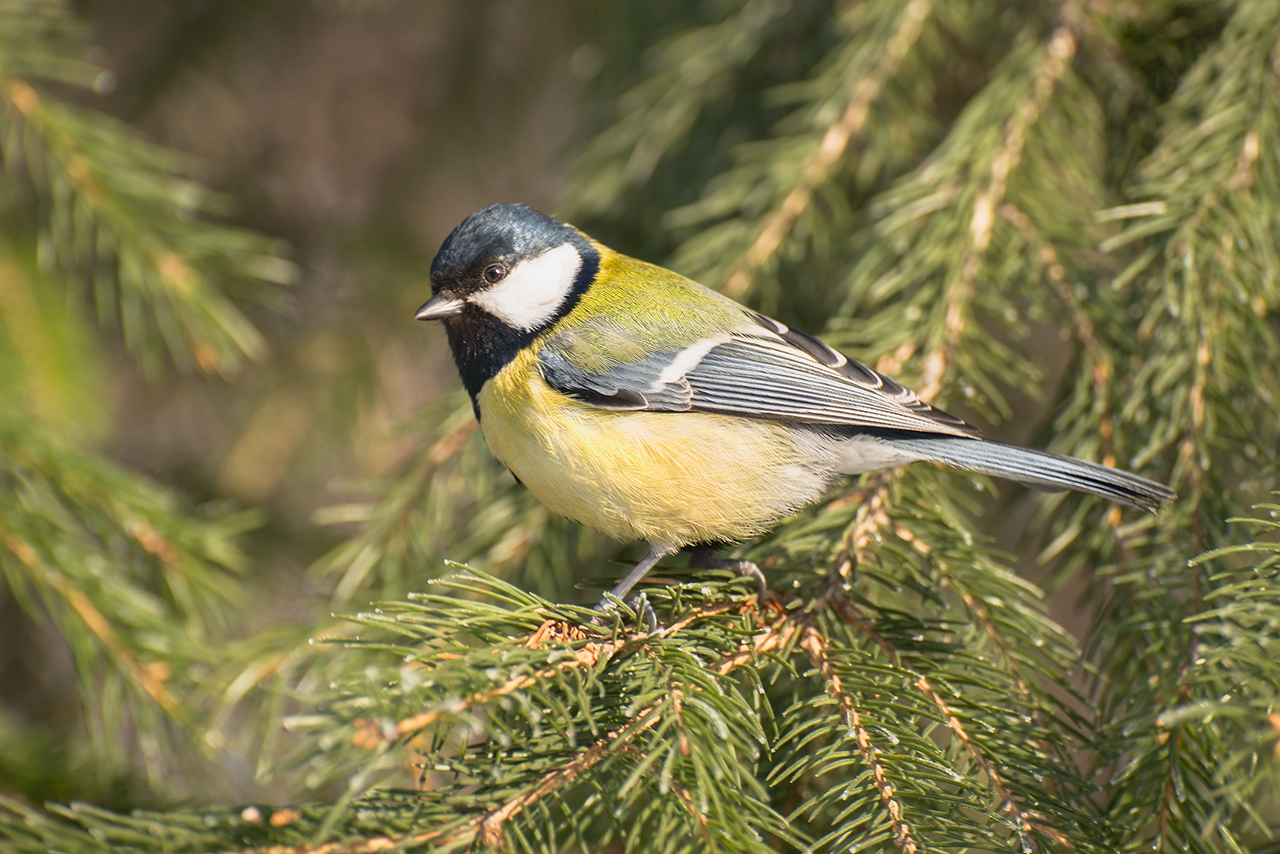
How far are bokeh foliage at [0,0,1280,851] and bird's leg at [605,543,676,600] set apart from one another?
0.16 feet

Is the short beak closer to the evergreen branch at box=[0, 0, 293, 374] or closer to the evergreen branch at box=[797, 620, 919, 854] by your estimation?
the evergreen branch at box=[0, 0, 293, 374]

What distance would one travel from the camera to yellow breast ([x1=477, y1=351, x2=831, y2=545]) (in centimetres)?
138

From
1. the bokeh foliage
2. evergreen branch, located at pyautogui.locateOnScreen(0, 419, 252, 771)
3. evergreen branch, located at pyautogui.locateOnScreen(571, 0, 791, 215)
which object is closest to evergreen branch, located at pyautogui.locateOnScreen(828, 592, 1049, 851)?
the bokeh foliage

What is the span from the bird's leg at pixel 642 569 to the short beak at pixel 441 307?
0.54 meters

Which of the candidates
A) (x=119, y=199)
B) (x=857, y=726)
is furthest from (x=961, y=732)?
(x=119, y=199)

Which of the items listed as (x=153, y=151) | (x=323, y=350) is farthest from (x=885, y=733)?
(x=323, y=350)

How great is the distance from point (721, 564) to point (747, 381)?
1.04 ft

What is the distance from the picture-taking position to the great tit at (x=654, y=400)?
1.38 metres

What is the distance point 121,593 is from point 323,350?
1336 millimetres

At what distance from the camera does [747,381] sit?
1.53 meters

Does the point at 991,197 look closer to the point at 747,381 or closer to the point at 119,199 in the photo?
the point at 747,381

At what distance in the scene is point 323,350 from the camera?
2604 mm

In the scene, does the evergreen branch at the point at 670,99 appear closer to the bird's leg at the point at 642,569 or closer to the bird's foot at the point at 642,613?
the bird's leg at the point at 642,569

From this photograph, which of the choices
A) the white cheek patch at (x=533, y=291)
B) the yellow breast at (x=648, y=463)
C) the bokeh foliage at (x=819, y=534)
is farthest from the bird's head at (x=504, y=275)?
the bokeh foliage at (x=819, y=534)
